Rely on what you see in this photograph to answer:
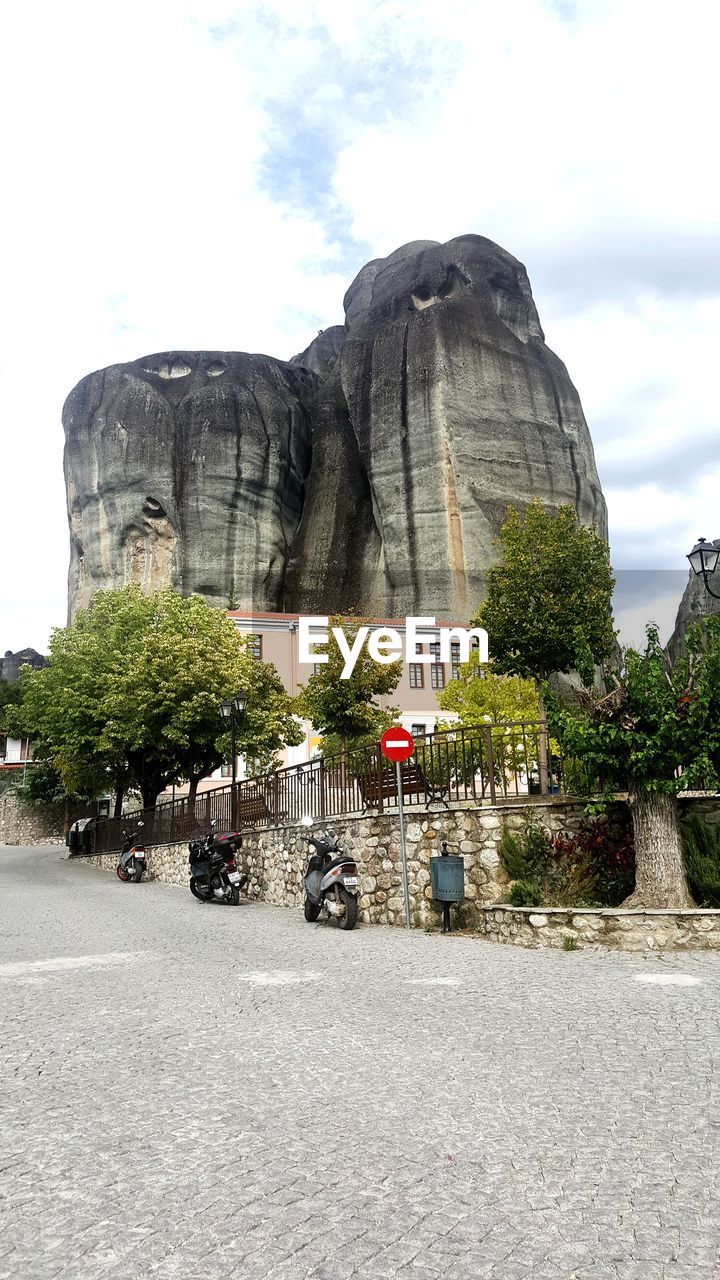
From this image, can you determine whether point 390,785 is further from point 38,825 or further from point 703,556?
point 38,825

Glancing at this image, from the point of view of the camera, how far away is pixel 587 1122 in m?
3.93

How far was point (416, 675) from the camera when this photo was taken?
5028 centimetres

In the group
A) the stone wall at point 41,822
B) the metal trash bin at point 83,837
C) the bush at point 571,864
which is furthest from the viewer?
the stone wall at point 41,822

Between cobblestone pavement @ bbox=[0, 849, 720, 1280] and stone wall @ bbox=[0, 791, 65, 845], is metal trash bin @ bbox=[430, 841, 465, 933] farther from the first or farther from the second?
stone wall @ bbox=[0, 791, 65, 845]

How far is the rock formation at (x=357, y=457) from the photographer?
197 feet

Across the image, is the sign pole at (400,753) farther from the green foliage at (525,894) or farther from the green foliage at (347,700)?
the green foliage at (347,700)

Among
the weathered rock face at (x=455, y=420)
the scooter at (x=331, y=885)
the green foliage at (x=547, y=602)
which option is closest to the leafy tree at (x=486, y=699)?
the green foliage at (x=547, y=602)

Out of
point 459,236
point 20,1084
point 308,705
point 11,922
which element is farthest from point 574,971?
point 459,236

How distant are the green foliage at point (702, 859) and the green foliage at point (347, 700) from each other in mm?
20397

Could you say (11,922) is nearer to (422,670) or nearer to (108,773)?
(108,773)

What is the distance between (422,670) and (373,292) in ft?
117

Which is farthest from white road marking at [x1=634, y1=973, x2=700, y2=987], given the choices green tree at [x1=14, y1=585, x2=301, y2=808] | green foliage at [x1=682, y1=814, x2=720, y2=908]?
green tree at [x1=14, y1=585, x2=301, y2=808]

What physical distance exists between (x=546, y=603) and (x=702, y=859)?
1408 cm

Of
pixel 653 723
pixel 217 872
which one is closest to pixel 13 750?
pixel 217 872
